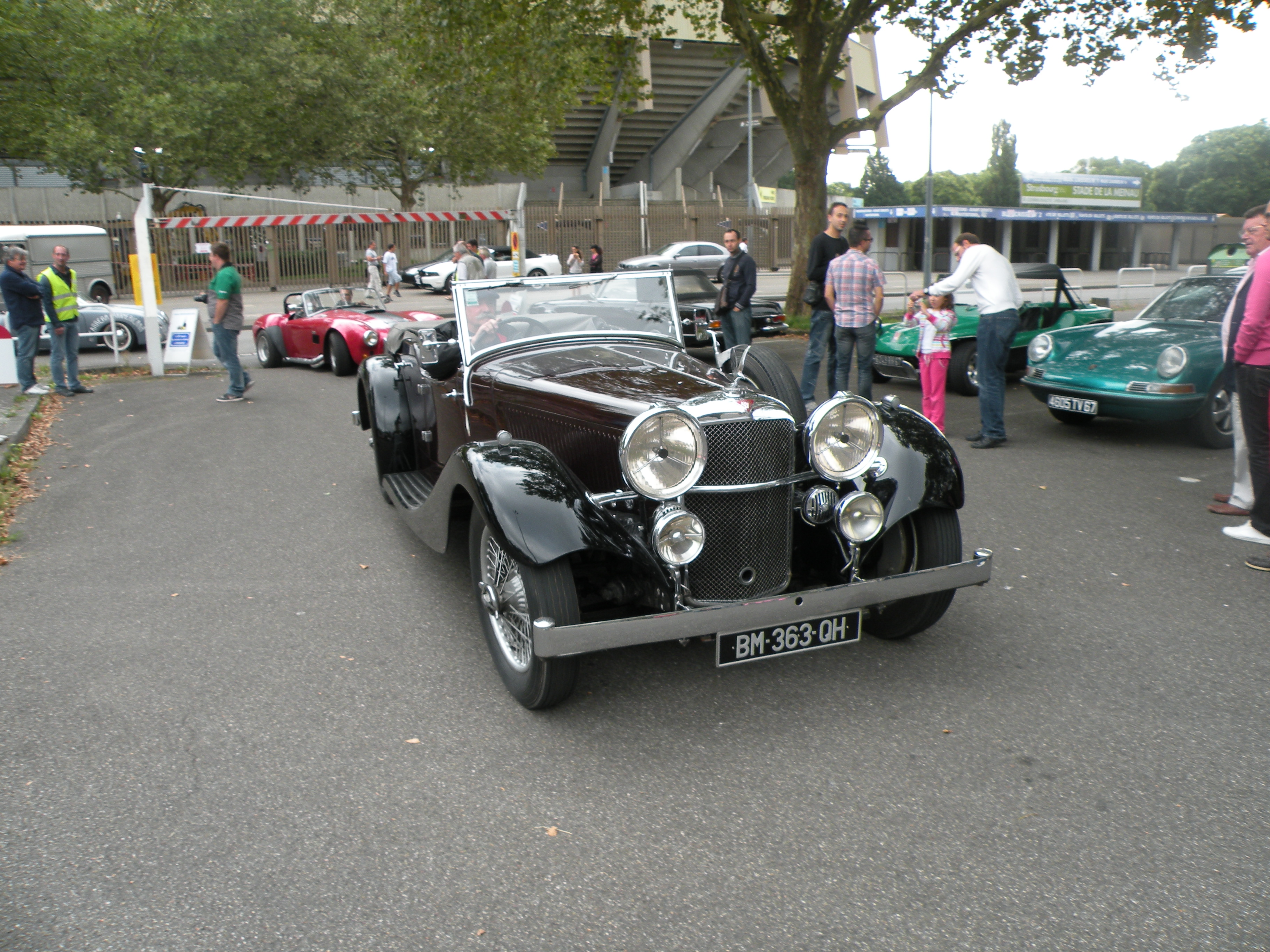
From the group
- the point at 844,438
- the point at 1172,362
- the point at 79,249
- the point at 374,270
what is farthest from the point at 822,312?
the point at 79,249

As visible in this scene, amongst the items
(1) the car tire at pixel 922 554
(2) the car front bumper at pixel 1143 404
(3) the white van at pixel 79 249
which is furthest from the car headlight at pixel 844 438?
(3) the white van at pixel 79 249

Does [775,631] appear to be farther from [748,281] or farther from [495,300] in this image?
[748,281]

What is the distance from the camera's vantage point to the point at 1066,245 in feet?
168

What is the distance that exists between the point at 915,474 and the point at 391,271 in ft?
86.5

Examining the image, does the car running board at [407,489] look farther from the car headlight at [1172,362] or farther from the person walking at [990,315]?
the car headlight at [1172,362]

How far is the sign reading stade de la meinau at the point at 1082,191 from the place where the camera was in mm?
49375

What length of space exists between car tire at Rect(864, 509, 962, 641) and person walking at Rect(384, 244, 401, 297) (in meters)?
25.3

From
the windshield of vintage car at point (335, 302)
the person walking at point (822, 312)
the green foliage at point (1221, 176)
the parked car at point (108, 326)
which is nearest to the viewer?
the person walking at point (822, 312)

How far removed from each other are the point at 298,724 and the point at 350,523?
9.59 feet

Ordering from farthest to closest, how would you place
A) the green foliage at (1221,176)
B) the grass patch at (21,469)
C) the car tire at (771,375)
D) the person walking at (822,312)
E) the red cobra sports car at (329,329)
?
the green foliage at (1221,176)
the red cobra sports car at (329,329)
the person walking at (822,312)
the grass patch at (21,469)
the car tire at (771,375)

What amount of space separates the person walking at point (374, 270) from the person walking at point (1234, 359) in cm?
1955

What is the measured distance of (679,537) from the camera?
11.5 feet

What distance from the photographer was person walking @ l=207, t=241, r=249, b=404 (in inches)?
431

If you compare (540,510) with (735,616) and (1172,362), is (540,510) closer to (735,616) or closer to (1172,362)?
(735,616)
